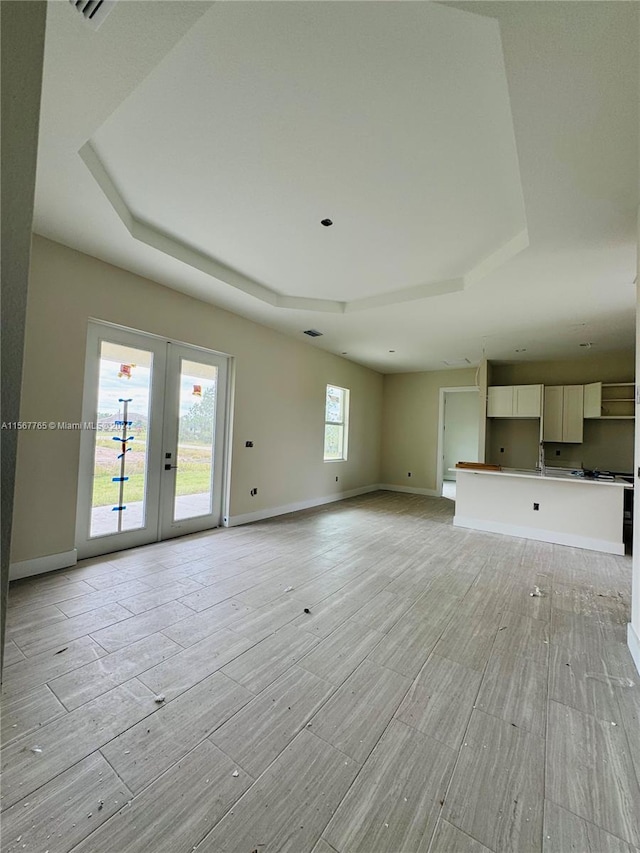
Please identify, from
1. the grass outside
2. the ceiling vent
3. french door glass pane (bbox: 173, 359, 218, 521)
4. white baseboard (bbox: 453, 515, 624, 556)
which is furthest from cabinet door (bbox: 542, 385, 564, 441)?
the ceiling vent

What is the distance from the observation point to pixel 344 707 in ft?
A: 5.56

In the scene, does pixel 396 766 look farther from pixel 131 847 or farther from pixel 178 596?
pixel 178 596

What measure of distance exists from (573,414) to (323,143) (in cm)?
601

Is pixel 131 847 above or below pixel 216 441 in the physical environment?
below

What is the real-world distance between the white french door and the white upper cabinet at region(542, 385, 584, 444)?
18.1ft

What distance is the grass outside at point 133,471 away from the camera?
341cm

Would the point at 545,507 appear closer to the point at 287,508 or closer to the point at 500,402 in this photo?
the point at 500,402

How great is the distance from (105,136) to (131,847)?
10.5 feet

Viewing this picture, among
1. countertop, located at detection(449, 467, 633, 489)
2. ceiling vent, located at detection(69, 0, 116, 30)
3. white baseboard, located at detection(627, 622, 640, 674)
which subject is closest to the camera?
ceiling vent, located at detection(69, 0, 116, 30)

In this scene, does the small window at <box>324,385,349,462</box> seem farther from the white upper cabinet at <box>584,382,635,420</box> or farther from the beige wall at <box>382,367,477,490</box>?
the white upper cabinet at <box>584,382,635,420</box>

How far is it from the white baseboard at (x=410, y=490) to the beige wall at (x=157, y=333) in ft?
5.22

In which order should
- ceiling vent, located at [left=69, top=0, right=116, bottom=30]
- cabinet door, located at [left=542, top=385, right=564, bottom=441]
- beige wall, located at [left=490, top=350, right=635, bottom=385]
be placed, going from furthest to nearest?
cabinet door, located at [left=542, top=385, right=564, bottom=441], beige wall, located at [left=490, top=350, right=635, bottom=385], ceiling vent, located at [left=69, top=0, right=116, bottom=30]

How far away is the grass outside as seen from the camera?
3.41 metres

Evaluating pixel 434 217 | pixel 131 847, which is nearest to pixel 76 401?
pixel 131 847
